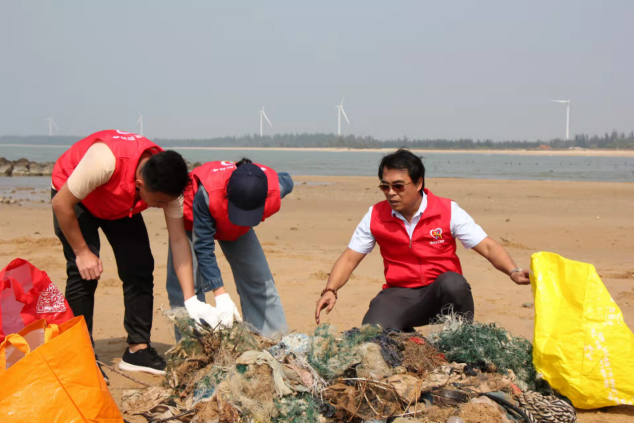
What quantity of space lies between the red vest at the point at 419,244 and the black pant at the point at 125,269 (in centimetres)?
138

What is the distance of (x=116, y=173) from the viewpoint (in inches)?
115

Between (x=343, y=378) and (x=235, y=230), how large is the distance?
3.70 feet

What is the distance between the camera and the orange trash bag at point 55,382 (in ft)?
6.55

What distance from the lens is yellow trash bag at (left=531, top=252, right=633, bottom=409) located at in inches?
106

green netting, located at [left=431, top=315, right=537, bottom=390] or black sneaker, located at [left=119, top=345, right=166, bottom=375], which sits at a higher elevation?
green netting, located at [left=431, top=315, right=537, bottom=390]

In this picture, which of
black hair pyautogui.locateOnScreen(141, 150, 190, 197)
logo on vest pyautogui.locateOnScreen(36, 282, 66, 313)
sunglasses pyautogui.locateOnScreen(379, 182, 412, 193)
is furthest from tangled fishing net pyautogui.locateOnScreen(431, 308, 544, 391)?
logo on vest pyautogui.locateOnScreen(36, 282, 66, 313)

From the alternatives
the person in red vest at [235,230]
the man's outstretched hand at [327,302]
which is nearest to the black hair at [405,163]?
the person in red vest at [235,230]

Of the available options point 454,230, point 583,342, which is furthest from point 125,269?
point 583,342

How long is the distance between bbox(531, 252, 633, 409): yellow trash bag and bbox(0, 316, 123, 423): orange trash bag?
1977mm

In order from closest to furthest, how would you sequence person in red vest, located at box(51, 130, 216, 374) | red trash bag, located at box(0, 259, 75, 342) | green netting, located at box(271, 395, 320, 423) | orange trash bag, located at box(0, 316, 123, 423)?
orange trash bag, located at box(0, 316, 123, 423), green netting, located at box(271, 395, 320, 423), red trash bag, located at box(0, 259, 75, 342), person in red vest, located at box(51, 130, 216, 374)

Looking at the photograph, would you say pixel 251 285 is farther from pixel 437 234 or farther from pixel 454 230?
pixel 454 230

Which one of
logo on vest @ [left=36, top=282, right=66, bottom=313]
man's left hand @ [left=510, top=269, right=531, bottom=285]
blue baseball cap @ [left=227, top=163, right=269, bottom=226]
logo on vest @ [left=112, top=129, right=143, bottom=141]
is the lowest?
logo on vest @ [left=36, top=282, right=66, bottom=313]

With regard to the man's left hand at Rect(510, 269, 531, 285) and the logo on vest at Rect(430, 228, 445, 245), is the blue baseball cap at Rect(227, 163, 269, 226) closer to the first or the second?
the logo on vest at Rect(430, 228, 445, 245)

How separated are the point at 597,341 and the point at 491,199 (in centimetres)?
1202
